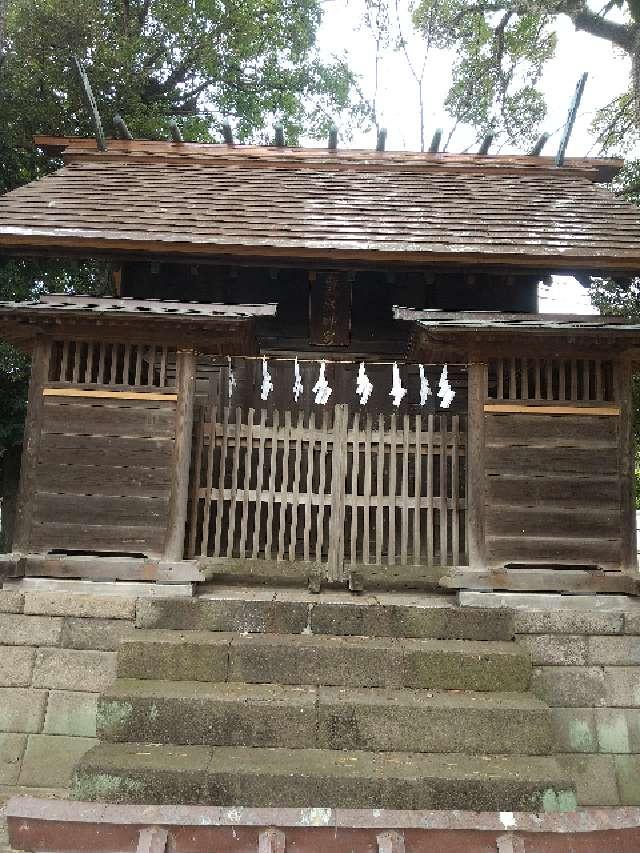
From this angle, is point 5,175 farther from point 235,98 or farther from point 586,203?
point 586,203

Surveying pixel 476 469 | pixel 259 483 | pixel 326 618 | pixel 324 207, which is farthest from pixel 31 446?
pixel 324 207

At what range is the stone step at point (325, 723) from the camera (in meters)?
4.13

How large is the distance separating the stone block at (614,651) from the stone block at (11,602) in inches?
202

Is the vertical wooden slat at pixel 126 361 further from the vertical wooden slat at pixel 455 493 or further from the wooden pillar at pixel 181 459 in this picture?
the vertical wooden slat at pixel 455 493

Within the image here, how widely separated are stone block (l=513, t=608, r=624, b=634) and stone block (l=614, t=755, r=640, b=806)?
100cm

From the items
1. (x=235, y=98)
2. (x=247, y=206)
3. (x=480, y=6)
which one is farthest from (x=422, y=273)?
(x=235, y=98)

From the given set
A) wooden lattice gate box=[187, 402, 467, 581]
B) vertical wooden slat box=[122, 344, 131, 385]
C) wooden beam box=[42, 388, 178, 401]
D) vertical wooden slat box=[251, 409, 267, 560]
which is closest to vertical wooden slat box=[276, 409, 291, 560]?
wooden lattice gate box=[187, 402, 467, 581]

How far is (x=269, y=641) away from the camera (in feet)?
15.9

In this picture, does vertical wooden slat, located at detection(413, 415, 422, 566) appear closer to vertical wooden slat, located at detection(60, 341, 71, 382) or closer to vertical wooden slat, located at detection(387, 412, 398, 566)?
vertical wooden slat, located at detection(387, 412, 398, 566)

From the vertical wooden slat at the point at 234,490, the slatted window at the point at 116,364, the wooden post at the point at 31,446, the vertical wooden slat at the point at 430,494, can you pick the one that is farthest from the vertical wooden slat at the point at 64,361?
the vertical wooden slat at the point at 430,494

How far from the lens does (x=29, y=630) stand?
5.26 metres

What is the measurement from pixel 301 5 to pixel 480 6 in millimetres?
6807

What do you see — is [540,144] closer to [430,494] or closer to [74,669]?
[430,494]

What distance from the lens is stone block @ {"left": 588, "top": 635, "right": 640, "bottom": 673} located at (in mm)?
5164
